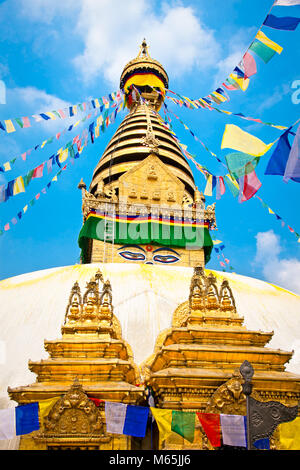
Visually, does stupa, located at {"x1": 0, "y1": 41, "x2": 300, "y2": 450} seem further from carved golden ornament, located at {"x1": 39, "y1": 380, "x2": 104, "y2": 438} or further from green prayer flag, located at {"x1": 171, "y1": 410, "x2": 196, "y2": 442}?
green prayer flag, located at {"x1": 171, "y1": 410, "x2": 196, "y2": 442}

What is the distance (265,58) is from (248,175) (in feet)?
9.11

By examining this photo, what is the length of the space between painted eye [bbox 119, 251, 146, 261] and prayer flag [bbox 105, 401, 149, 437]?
911 cm

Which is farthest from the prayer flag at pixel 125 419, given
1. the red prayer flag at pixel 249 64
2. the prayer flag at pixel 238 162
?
the red prayer flag at pixel 249 64

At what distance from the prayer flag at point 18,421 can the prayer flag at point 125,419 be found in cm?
83

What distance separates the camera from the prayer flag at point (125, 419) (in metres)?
4.08

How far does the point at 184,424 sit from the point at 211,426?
1.01 feet

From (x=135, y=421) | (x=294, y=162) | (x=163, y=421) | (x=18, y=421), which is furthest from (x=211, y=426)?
(x=294, y=162)

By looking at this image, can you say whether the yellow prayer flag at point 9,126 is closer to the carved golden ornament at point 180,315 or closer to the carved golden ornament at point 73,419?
the carved golden ornament at point 180,315

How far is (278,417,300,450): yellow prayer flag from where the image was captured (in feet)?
13.1

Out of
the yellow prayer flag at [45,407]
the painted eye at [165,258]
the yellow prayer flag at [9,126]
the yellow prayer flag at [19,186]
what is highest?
the yellow prayer flag at [9,126]

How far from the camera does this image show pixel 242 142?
5.39 m
